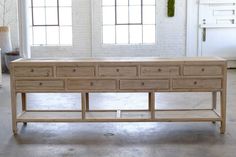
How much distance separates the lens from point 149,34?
35.6 ft

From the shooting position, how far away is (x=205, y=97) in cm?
711

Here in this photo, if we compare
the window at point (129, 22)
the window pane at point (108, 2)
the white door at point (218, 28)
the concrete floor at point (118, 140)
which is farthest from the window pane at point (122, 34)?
the concrete floor at point (118, 140)

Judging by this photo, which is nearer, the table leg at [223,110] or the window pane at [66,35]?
the table leg at [223,110]

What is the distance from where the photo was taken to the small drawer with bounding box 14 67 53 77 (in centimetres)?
450

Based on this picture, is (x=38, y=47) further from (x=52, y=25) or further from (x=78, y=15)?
(x=78, y=15)

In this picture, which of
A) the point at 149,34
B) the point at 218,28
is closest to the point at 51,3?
the point at 149,34

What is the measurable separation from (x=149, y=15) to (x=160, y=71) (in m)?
6.52

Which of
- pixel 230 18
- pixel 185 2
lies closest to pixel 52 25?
pixel 185 2

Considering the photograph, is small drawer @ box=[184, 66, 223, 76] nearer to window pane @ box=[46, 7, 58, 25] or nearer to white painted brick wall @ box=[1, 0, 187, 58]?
white painted brick wall @ box=[1, 0, 187, 58]

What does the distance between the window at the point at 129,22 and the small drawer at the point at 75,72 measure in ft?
21.0

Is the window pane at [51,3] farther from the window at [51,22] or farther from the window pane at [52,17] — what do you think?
the window pane at [52,17]

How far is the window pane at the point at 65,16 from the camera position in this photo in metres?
10.7

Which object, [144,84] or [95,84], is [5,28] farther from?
[144,84]

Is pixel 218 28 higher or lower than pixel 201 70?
higher
